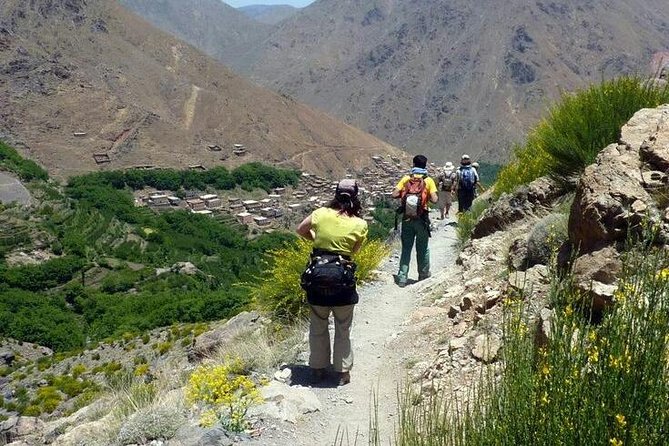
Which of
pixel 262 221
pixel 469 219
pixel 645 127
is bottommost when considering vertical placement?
pixel 262 221

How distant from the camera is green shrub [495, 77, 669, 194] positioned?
6426 millimetres

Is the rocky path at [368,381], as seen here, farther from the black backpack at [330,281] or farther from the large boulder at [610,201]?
the large boulder at [610,201]

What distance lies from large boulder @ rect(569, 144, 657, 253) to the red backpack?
261 centimetres

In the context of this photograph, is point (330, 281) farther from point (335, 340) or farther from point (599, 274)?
point (599, 274)

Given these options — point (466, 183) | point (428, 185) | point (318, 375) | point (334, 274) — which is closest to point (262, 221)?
point (466, 183)

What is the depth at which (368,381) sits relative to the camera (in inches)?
199

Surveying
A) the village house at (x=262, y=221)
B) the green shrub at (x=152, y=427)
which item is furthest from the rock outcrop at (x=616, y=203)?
the village house at (x=262, y=221)

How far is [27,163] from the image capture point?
9175 centimetres

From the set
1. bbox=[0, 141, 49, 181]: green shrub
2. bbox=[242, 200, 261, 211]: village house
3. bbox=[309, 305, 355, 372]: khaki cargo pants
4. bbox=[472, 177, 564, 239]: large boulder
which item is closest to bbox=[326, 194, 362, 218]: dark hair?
bbox=[309, 305, 355, 372]: khaki cargo pants

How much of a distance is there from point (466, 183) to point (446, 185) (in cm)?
113

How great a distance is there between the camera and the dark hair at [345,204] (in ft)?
15.9

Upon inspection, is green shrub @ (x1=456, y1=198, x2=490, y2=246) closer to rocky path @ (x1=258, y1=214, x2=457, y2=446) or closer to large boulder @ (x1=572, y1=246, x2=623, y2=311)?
rocky path @ (x1=258, y1=214, x2=457, y2=446)

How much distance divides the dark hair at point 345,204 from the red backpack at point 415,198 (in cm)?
236

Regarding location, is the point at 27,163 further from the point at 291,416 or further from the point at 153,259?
the point at 291,416
